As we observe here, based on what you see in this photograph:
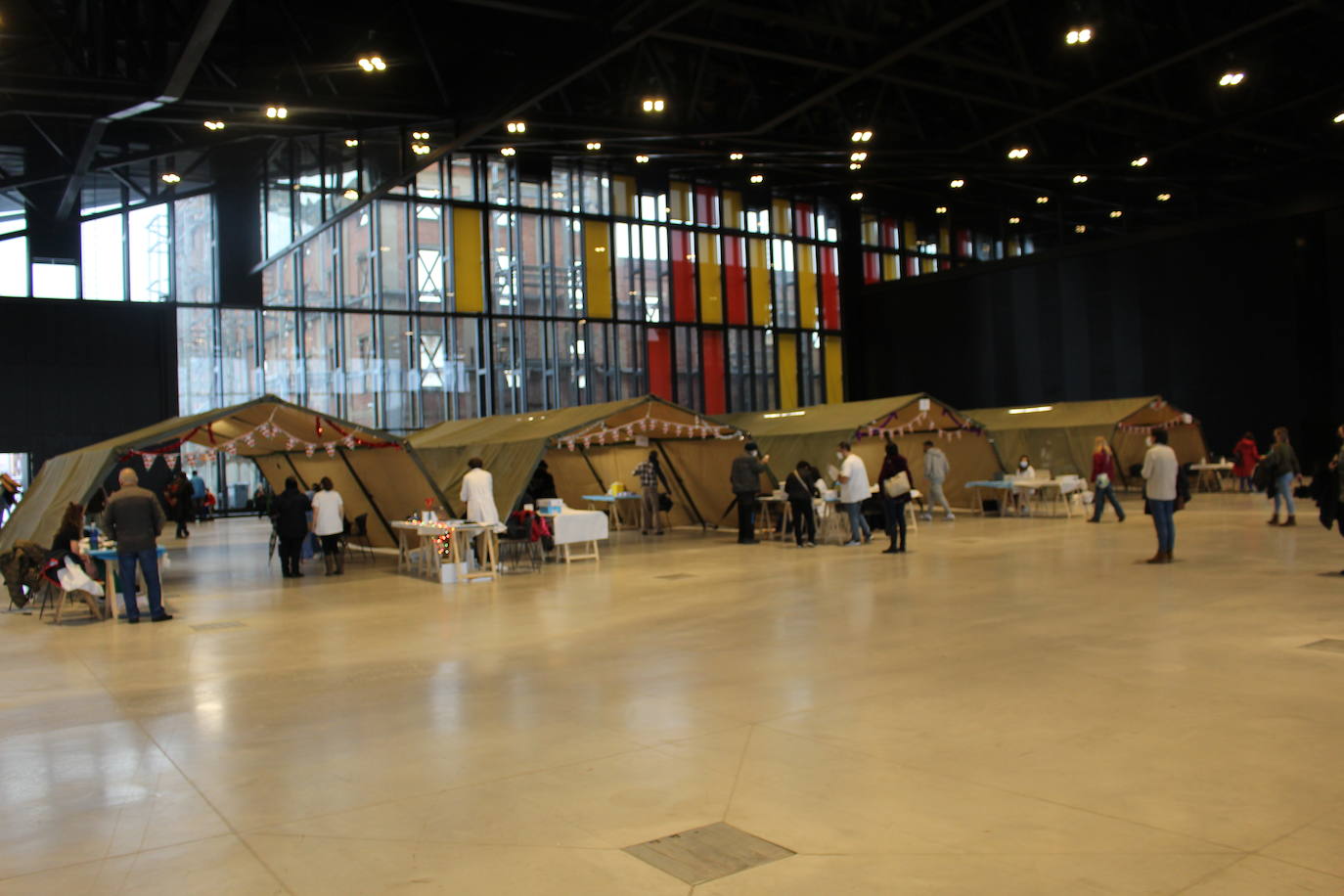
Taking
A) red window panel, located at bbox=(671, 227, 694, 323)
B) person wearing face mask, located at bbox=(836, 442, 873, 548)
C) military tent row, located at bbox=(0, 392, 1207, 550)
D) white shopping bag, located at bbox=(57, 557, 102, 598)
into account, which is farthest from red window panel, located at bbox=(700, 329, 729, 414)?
white shopping bag, located at bbox=(57, 557, 102, 598)

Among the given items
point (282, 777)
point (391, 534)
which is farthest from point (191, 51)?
point (282, 777)

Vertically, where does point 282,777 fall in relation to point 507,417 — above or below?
below

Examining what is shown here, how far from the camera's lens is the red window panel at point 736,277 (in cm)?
3039

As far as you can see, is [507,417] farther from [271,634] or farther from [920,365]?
[920,365]

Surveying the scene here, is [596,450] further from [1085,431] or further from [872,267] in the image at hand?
[872,267]

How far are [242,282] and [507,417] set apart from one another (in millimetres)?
9828

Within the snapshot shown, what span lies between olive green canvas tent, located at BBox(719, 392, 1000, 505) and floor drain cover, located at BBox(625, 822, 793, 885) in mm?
13823

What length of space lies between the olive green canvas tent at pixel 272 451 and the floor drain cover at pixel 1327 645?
9631 millimetres

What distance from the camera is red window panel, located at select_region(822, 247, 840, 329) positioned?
107 ft

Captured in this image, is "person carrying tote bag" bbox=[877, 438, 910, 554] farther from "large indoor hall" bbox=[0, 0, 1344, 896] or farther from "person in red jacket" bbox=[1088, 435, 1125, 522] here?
"person in red jacket" bbox=[1088, 435, 1125, 522]

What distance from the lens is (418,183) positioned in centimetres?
2547

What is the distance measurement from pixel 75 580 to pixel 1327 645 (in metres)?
9.79

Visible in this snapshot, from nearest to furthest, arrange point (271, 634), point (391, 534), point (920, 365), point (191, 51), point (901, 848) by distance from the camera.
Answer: point (901, 848) → point (271, 634) → point (191, 51) → point (391, 534) → point (920, 365)

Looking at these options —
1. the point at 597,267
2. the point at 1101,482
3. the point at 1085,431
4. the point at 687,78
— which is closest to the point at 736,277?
the point at 597,267
